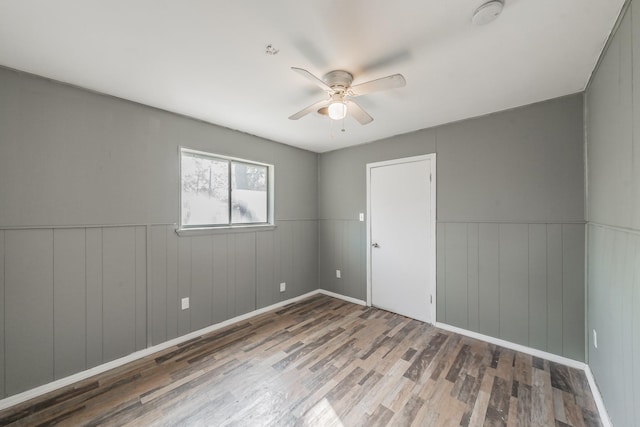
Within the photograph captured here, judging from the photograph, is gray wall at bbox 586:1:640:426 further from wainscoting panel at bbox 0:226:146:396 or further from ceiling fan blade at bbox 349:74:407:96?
wainscoting panel at bbox 0:226:146:396

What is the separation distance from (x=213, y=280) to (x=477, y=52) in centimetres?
317

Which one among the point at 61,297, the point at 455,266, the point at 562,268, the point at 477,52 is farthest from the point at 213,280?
the point at 562,268

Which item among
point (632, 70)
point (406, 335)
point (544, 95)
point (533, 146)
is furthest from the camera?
point (406, 335)

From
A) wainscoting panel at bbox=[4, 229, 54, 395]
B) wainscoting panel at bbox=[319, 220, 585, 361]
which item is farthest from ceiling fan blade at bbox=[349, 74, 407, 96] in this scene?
wainscoting panel at bbox=[4, 229, 54, 395]

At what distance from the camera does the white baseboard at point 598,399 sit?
1625mm

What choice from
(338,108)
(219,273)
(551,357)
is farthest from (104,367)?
(551,357)

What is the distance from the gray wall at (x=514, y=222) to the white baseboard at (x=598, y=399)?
7.0 inches

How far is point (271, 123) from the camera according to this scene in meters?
2.97

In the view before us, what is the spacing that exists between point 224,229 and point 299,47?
2.15 metres

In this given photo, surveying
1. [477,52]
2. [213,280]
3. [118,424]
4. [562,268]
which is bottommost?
[118,424]

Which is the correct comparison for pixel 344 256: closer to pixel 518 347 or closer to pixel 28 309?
pixel 518 347

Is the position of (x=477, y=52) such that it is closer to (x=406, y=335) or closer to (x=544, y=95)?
(x=544, y=95)

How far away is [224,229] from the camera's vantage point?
306 centimetres

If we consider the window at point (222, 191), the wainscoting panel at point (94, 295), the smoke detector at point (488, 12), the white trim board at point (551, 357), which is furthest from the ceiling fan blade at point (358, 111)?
the white trim board at point (551, 357)
